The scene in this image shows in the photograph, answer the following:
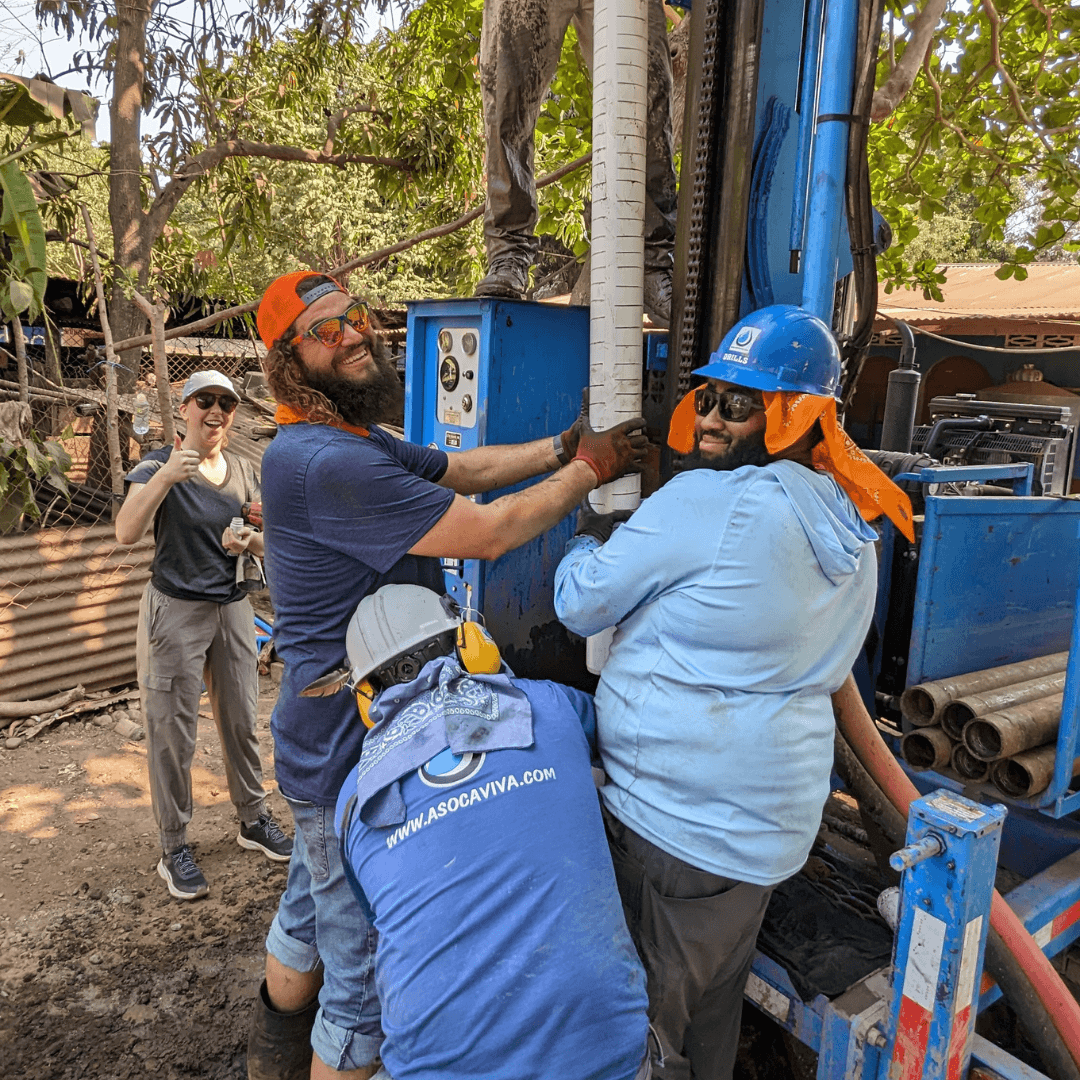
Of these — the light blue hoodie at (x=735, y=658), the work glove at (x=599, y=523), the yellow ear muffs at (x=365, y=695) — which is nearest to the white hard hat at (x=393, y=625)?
the yellow ear muffs at (x=365, y=695)

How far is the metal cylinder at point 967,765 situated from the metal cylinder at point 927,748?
0.02 m

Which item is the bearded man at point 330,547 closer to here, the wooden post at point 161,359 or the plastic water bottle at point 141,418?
the plastic water bottle at point 141,418

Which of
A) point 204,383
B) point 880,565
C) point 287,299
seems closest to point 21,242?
point 204,383

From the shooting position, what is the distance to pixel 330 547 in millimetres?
2170

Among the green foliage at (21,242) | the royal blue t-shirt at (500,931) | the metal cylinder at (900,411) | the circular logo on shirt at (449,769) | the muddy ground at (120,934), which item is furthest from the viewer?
the metal cylinder at (900,411)

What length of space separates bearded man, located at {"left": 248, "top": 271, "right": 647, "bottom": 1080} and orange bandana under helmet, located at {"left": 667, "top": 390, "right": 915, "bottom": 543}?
50 cm

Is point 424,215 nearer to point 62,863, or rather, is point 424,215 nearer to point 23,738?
point 23,738

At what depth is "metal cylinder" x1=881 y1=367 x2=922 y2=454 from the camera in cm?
329

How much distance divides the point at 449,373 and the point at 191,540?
1669 millimetres

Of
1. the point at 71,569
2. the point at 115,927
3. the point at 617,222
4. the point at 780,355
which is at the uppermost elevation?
the point at 617,222

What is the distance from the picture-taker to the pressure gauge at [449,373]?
9.30 feet

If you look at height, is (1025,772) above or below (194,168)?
below

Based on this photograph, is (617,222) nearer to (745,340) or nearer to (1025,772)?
(745,340)

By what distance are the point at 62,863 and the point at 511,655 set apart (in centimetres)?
269
